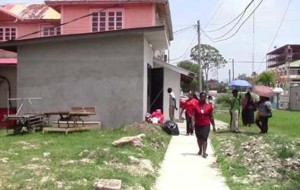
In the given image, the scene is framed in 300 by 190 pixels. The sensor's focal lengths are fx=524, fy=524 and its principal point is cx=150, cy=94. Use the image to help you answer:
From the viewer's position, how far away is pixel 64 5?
2942 cm

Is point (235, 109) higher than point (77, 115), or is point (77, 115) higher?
point (235, 109)

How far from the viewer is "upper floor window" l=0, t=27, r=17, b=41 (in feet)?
110

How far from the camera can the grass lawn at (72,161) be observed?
9.11 metres

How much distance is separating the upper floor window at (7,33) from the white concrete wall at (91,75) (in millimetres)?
13684

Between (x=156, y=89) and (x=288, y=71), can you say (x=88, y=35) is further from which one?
(x=288, y=71)

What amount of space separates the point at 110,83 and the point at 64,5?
1099 cm

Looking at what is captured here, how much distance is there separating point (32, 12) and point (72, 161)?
25025mm

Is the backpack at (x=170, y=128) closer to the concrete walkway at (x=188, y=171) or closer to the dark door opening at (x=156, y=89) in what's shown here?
the concrete walkway at (x=188, y=171)

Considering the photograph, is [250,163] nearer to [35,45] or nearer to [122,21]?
[35,45]

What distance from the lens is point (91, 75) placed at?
66.1 ft

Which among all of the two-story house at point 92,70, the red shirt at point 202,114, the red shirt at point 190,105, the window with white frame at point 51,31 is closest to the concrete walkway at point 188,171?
the red shirt at point 202,114

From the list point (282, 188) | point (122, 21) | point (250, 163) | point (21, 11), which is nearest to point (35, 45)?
point (122, 21)

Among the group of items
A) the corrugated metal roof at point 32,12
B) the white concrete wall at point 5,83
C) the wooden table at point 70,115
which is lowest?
the wooden table at point 70,115

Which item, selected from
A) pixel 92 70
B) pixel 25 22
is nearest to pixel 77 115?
pixel 92 70
